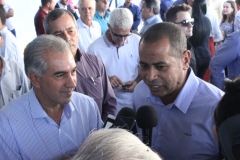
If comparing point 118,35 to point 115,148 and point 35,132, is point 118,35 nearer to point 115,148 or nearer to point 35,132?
point 35,132

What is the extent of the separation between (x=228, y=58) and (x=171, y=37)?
136 centimetres

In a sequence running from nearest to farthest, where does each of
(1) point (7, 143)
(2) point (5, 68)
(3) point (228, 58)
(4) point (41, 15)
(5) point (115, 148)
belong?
(5) point (115, 148) < (1) point (7, 143) < (2) point (5, 68) < (3) point (228, 58) < (4) point (41, 15)

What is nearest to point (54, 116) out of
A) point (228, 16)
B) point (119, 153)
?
point (119, 153)

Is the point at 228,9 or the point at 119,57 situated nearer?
the point at 119,57

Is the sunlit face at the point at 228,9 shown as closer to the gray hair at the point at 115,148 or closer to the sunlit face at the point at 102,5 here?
the sunlit face at the point at 102,5

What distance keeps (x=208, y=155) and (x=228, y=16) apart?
202 inches

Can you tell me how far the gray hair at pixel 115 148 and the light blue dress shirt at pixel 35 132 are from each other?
2.86ft

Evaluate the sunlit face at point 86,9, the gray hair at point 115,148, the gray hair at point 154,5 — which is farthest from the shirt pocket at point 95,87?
the gray hair at point 154,5

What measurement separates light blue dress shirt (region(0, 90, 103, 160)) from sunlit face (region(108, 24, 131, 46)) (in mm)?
1461

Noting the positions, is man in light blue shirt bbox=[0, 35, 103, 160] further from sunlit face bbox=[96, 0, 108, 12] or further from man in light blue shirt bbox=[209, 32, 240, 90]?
sunlit face bbox=[96, 0, 108, 12]

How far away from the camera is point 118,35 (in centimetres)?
313

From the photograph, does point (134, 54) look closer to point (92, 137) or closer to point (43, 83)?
point (43, 83)

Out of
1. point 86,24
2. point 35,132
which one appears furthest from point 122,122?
point 86,24

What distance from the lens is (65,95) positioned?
1.76 m
